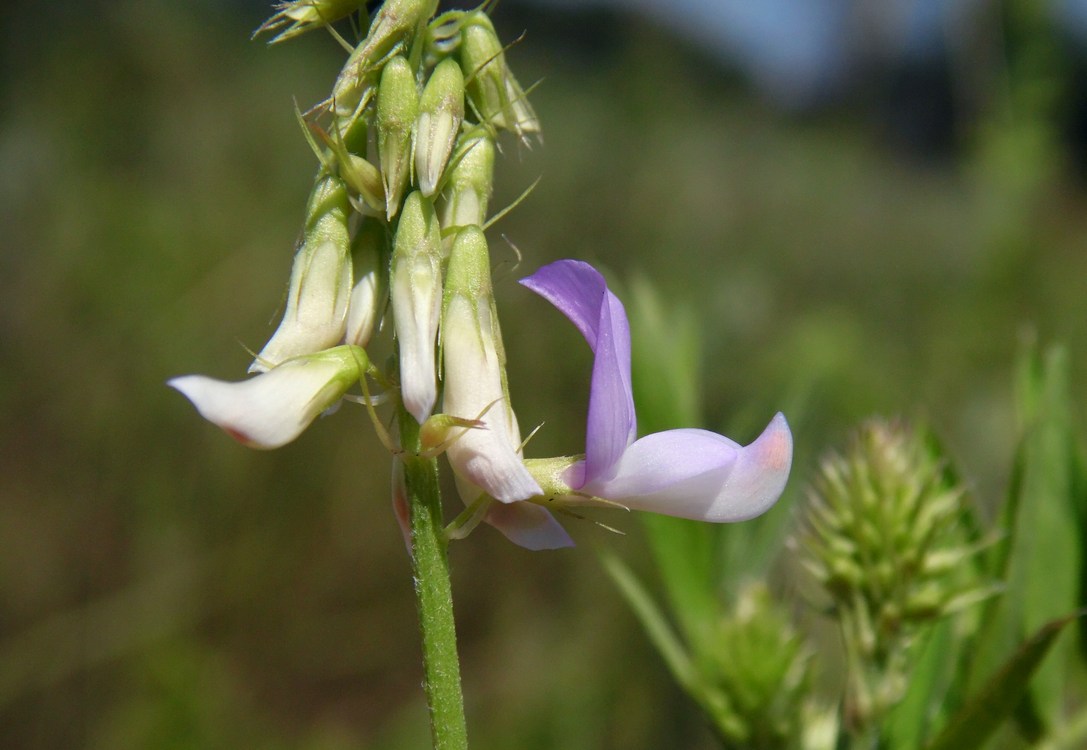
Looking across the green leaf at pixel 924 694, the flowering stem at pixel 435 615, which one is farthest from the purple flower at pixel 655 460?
the green leaf at pixel 924 694

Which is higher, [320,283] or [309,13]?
[309,13]

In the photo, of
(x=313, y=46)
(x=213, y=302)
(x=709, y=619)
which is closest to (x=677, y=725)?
(x=709, y=619)

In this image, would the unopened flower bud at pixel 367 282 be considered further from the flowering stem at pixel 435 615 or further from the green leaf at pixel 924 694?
the green leaf at pixel 924 694

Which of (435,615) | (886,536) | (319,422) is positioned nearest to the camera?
(435,615)

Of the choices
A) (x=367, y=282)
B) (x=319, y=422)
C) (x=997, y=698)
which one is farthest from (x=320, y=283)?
(x=319, y=422)

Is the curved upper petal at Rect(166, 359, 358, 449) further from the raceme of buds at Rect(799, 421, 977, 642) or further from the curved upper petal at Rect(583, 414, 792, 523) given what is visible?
the raceme of buds at Rect(799, 421, 977, 642)

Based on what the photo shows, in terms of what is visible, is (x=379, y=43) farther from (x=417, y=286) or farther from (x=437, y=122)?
(x=417, y=286)
